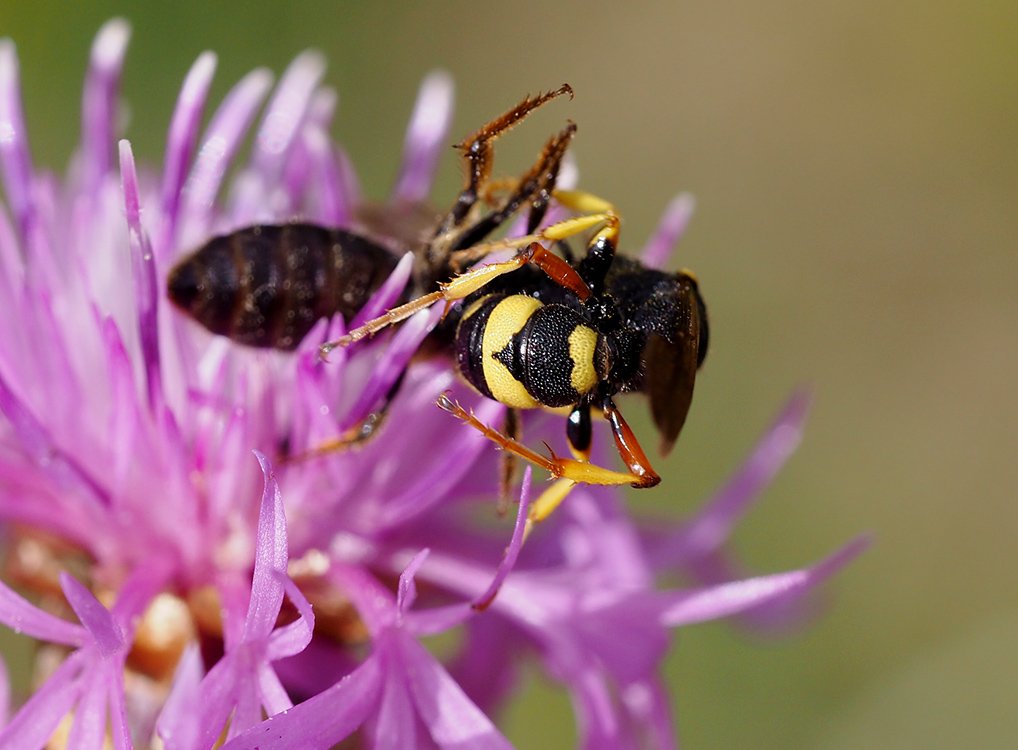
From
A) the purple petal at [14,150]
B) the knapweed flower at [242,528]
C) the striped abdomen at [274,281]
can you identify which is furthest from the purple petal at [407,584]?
the purple petal at [14,150]

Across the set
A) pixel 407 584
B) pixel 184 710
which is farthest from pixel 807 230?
pixel 184 710

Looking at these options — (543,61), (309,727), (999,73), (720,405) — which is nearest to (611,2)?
(543,61)

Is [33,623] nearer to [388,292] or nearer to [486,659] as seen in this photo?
[388,292]

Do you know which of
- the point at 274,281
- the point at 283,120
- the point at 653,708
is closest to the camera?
the point at 274,281

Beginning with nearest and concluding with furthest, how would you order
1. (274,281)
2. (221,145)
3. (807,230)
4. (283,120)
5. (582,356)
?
(582,356)
(274,281)
(221,145)
(283,120)
(807,230)

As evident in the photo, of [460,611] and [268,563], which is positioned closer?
[268,563]

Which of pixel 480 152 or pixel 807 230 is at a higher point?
pixel 480 152

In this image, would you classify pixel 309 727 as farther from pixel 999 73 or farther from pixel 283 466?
pixel 999 73

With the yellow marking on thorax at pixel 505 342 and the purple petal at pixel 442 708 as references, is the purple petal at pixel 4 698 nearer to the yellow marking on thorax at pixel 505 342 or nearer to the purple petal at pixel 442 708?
the purple petal at pixel 442 708
